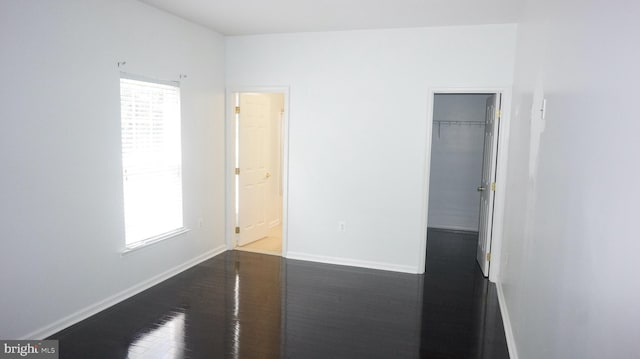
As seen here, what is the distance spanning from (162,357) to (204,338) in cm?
35

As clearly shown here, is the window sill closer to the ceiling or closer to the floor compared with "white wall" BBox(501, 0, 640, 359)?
closer to the floor

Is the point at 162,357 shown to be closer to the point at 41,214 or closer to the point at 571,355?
the point at 41,214

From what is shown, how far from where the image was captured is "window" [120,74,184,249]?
3.84 m

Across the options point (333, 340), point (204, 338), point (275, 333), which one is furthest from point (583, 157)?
point (204, 338)

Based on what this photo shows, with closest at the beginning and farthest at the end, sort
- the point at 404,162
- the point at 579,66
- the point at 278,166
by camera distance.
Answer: the point at 579,66
the point at 404,162
the point at 278,166

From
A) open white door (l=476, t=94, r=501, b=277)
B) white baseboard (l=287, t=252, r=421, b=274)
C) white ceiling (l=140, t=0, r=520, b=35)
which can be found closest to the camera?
white ceiling (l=140, t=0, r=520, b=35)

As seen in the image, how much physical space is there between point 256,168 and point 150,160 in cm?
193

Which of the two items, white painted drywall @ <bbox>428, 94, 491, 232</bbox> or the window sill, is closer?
the window sill

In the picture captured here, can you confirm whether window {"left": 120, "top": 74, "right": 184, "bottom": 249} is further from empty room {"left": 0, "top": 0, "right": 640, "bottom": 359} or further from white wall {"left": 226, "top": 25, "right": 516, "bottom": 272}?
white wall {"left": 226, "top": 25, "right": 516, "bottom": 272}

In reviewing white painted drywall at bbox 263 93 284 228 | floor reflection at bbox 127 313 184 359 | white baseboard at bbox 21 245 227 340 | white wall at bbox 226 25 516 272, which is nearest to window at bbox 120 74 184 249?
white baseboard at bbox 21 245 227 340

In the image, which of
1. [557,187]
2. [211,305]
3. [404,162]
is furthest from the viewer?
[404,162]

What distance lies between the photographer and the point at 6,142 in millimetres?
2750

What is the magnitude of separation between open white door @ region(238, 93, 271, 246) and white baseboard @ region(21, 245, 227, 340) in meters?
0.89

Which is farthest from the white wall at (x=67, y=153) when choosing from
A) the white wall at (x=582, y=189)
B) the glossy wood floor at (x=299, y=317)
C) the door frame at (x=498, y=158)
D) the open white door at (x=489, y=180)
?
the open white door at (x=489, y=180)
